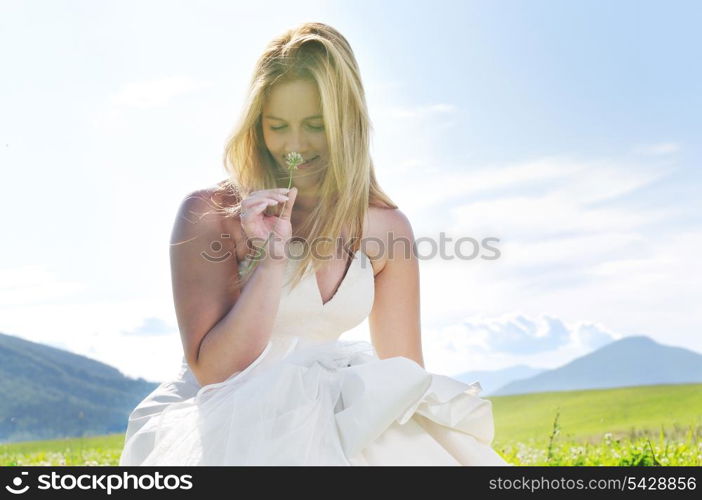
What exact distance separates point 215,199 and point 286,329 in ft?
2.69

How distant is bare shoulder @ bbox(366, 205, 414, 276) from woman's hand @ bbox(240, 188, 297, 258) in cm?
85

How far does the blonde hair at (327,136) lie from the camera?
415 cm

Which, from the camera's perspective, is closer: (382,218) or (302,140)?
(302,140)

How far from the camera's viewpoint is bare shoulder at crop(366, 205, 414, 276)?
14.9ft

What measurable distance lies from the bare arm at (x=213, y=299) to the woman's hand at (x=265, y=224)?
3.1 inches

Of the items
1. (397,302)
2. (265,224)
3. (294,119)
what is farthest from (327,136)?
(397,302)

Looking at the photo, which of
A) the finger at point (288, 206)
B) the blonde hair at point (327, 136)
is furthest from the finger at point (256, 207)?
the blonde hair at point (327, 136)

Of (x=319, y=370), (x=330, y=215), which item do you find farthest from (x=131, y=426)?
(x=330, y=215)

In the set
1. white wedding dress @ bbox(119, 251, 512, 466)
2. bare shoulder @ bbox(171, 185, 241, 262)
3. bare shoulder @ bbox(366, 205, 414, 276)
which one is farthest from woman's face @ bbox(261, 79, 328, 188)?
white wedding dress @ bbox(119, 251, 512, 466)

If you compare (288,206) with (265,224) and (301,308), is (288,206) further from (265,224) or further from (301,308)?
(301,308)

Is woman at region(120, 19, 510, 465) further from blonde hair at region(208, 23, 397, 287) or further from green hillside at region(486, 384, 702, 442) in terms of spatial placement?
green hillside at region(486, 384, 702, 442)
